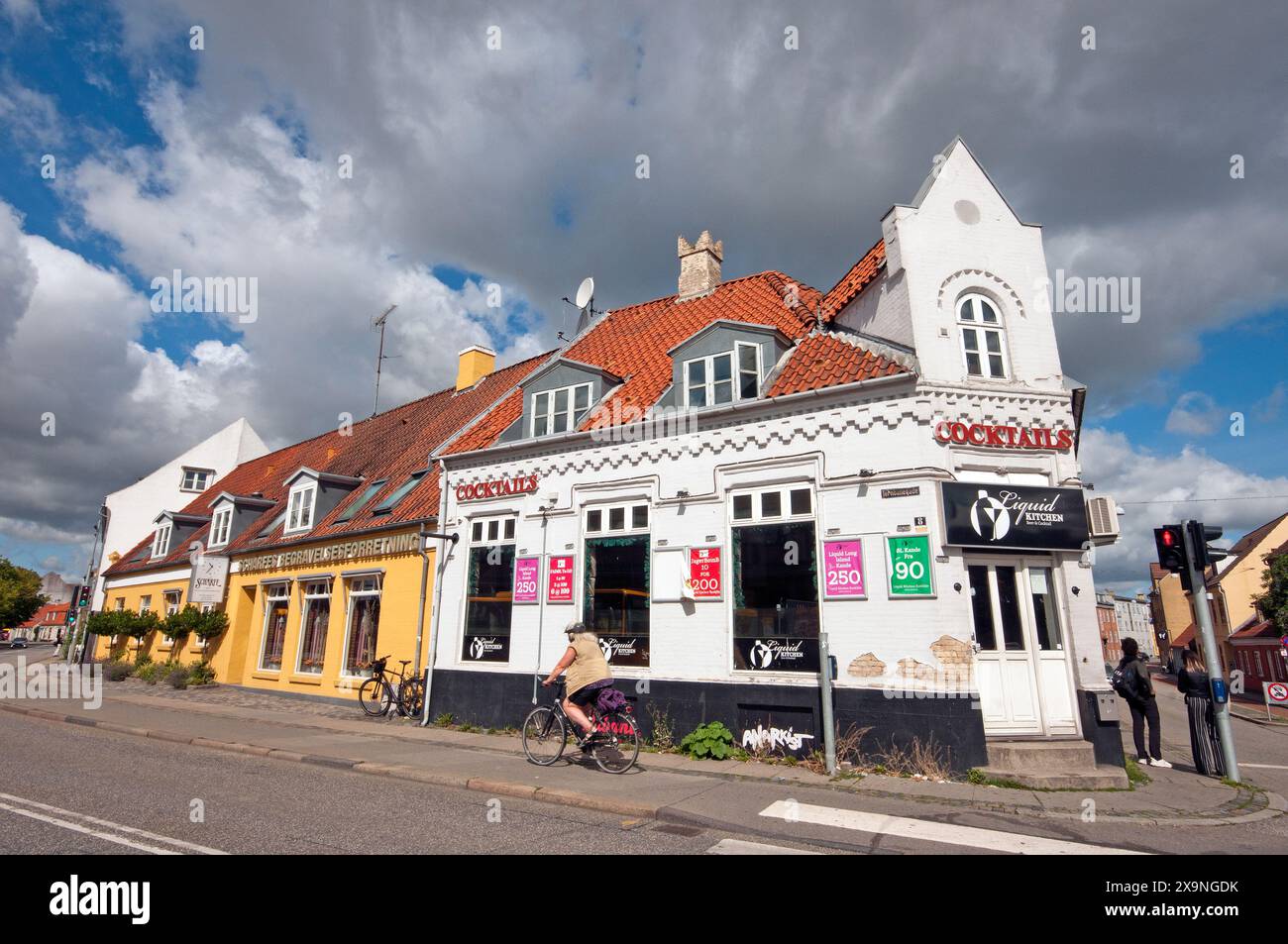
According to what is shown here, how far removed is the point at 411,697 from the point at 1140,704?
13.1 m

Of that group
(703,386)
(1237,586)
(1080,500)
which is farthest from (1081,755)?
(1237,586)

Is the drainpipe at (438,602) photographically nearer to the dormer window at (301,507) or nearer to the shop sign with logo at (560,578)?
the shop sign with logo at (560,578)

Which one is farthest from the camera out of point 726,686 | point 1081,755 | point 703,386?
point 703,386

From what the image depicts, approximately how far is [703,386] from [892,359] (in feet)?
10.6

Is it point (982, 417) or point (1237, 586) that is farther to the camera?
point (1237, 586)

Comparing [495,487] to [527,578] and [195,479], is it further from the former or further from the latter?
[195,479]

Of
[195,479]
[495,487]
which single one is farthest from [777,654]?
[195,479]

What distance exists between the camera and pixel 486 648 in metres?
13.2

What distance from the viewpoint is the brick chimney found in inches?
668

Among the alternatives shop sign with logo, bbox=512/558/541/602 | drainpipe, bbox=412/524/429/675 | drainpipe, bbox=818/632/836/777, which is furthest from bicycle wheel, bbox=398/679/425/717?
drainpipe, bbox=818/632/836/777

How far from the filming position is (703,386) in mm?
12070

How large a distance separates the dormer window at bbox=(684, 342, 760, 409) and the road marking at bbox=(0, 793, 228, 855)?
8747 millimetres

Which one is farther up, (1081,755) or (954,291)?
(954,291)
